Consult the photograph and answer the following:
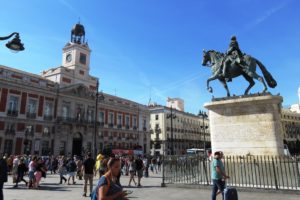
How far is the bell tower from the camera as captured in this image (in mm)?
47656

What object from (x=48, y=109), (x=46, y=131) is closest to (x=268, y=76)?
(x=46, y=131)

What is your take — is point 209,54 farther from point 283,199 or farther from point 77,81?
point 77,81

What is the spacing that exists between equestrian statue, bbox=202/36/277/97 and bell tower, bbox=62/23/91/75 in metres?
37.2

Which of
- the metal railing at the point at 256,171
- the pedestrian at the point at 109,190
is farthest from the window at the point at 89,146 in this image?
Result: the pedestrian at the point at 109,190

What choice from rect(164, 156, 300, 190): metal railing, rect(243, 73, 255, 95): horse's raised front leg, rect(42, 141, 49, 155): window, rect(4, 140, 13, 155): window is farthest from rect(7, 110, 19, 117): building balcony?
rect(243, 73, 255, 95): horse's raised front leg

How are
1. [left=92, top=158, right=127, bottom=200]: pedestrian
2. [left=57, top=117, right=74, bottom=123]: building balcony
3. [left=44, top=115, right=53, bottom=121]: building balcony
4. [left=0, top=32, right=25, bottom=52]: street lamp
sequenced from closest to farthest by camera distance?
[left=92, top=158, right=127, bottom=200]: pedestrian < [left=0, top=32, right=25, bottom=52]: street lamp < [left=44, top=115, right=53, bottom=121]: building balcony < [left=57, top=117, right=74, bottom=123]: building balcony

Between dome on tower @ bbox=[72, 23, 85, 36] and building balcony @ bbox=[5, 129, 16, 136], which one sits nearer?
building balcony @ bbox=[5, 129, 16, 136]

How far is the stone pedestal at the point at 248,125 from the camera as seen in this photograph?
1063 cm

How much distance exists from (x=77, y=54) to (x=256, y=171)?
1670 inches

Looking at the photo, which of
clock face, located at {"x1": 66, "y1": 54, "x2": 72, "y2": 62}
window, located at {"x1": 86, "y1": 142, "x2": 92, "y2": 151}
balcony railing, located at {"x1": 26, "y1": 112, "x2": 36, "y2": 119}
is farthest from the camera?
clock face, located at {"x1": 66, "y1": 54, "x2": 72, "y2": 62}

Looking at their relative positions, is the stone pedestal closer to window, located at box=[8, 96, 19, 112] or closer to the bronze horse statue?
the bronze horse statue

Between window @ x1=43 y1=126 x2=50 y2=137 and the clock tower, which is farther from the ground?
the clock tower

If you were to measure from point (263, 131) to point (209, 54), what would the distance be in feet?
17.1

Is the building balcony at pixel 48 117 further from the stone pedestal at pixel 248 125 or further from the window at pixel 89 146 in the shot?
the stone pedestal at pixel 248 125
